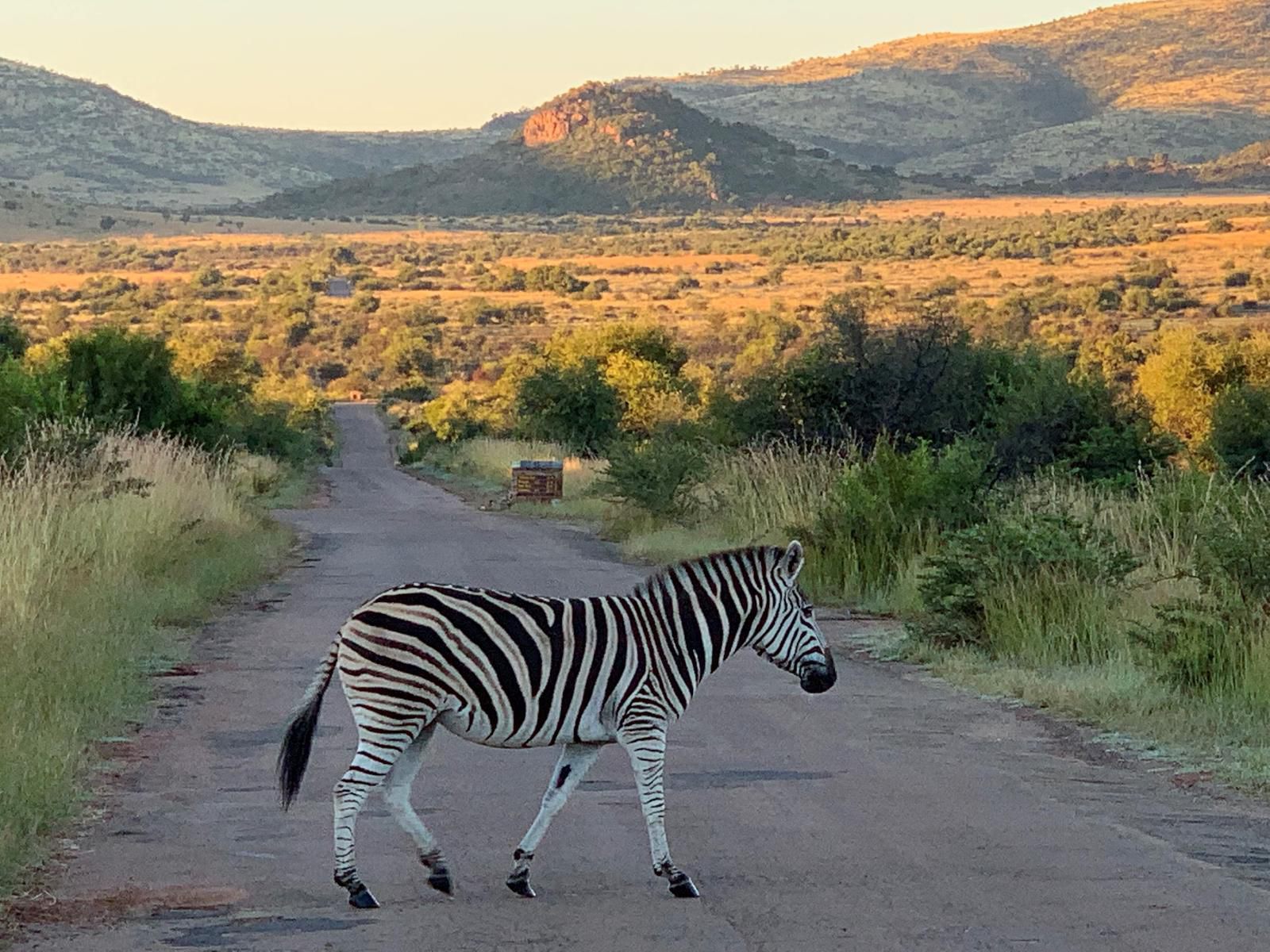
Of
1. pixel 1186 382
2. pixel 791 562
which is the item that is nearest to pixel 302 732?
pixel 791 562

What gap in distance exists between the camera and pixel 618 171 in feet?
513

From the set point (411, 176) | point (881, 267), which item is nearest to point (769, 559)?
point (881, 267)

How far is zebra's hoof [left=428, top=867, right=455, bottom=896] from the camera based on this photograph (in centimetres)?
724

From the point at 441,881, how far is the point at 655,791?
0.89 m

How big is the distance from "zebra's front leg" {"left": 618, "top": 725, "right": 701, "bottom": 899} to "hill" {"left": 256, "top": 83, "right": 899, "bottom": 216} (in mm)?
144383

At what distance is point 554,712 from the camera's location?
7117 mm

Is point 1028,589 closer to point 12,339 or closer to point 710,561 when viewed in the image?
point 710,561

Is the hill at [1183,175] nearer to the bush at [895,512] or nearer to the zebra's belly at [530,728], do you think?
the bush at [895,512]

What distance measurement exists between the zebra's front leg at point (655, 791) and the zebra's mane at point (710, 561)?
0.61m

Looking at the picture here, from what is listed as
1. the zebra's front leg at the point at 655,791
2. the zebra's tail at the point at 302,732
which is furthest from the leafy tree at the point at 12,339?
the zebra's front leg at the point at 655,791

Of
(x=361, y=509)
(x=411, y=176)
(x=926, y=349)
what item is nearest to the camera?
(x=926, y=349)

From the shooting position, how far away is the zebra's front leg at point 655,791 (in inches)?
281

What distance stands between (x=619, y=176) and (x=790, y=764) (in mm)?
147462

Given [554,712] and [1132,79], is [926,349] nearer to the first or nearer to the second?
[554,712]
